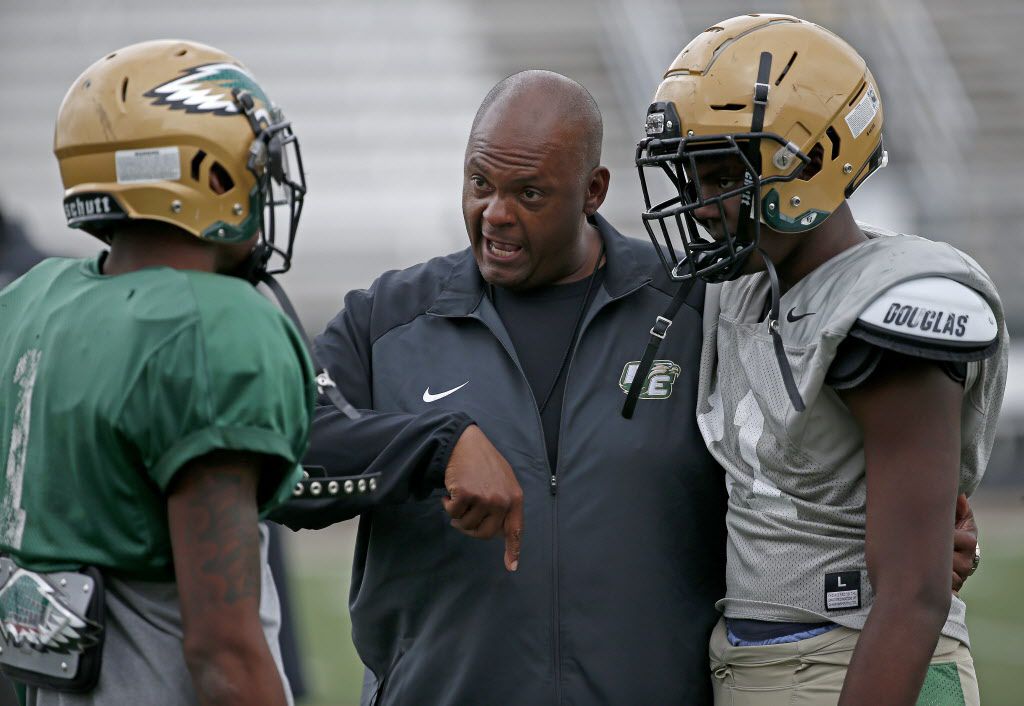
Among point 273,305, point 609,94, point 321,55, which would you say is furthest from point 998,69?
point 273,305

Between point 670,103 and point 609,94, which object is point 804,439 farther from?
point 609,94

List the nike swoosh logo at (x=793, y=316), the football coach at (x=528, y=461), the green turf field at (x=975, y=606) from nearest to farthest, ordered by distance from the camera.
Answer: the nike swoosh logo at (x=793, y=316) < the football coach at (x=528, y=461) < the green turf field at (x=975, y=606)

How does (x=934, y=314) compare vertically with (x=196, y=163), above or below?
below

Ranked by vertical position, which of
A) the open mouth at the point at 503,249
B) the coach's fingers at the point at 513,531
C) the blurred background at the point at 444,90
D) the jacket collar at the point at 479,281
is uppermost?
the open mouth at the point at 503,249

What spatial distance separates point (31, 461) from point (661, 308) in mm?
1308

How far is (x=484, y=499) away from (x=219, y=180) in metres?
0.72

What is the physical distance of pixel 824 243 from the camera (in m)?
2.38

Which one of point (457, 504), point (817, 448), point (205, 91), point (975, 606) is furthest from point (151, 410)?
point (975, 606)

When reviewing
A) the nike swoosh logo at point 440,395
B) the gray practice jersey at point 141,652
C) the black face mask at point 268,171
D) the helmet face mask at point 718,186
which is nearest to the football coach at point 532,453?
the nike swoosh logo at point 440,395

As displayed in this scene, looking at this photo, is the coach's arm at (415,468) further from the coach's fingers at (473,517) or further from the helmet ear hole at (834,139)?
Answer: the helmet ear hole at (834,139)

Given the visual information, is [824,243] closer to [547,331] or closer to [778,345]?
[778,345]

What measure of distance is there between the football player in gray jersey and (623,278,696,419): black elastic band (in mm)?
88

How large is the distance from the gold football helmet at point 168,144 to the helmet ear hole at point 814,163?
887 millimetres

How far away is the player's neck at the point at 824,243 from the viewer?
238cm
